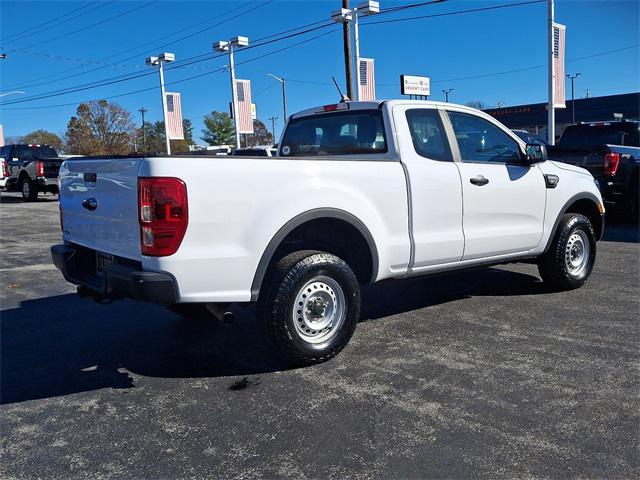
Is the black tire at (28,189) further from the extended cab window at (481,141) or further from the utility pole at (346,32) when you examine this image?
the extended cab window at (481,141)

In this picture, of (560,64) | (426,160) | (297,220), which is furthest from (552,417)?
(560,64)

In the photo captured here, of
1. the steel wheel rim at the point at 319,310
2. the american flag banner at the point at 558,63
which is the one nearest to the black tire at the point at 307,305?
the steel wheel rim at the point at 319,310

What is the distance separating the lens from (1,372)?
4.50m

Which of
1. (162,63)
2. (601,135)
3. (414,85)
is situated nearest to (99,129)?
(162,63)

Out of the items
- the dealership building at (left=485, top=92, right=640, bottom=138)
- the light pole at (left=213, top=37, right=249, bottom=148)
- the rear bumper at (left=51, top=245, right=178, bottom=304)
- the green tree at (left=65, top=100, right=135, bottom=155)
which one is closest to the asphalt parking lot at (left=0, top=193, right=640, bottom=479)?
the rear bumper at (left=51, top=245, right=178, bottom=304)

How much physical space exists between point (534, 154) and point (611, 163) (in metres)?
5.70

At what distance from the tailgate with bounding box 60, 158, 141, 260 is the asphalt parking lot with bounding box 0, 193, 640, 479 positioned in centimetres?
99

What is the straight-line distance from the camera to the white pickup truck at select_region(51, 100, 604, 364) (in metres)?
3.79

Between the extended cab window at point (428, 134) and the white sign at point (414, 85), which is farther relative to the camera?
the white sign at point (414, 85)

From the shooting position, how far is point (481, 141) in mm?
5641

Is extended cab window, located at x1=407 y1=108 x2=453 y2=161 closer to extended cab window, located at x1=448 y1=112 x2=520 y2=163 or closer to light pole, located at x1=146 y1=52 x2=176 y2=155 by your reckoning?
extended cab window, located at x1=448 y1=112 x2=520 y2=163

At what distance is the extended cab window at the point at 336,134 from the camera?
17.2 ft

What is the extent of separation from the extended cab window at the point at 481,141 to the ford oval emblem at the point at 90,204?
3.11 m

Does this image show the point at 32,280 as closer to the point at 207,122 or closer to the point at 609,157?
the point at 609,157
